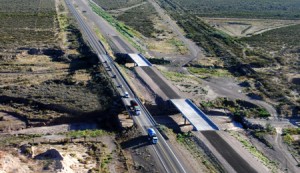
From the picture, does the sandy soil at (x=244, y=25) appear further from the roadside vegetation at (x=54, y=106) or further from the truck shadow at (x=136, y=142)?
the truck shadow at (x=136, y=142)

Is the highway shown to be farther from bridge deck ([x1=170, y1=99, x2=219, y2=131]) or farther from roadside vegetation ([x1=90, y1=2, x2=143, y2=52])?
roadside vegetation ([x1=90, y1=2, x2=143, y2=52])

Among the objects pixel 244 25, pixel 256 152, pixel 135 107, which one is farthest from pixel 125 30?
pixel 256 152

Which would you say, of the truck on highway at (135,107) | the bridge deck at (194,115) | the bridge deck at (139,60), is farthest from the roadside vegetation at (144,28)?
the truck on highway at (135,107)

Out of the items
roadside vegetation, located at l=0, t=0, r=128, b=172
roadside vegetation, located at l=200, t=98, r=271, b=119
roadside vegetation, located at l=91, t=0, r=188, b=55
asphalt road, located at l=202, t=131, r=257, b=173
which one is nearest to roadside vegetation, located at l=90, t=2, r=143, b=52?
roadside vegetation, located at l=91, t=0, r=188, b=55

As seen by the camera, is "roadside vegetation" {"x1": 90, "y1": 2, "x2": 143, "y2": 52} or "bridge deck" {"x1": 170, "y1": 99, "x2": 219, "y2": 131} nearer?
"bridge deck" {"x1": 170, "y1": 99, "x2": 219, "y2": 131}

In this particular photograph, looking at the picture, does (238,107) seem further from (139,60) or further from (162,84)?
(139,60)

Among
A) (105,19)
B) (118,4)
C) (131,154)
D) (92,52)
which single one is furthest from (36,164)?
(118,4)
